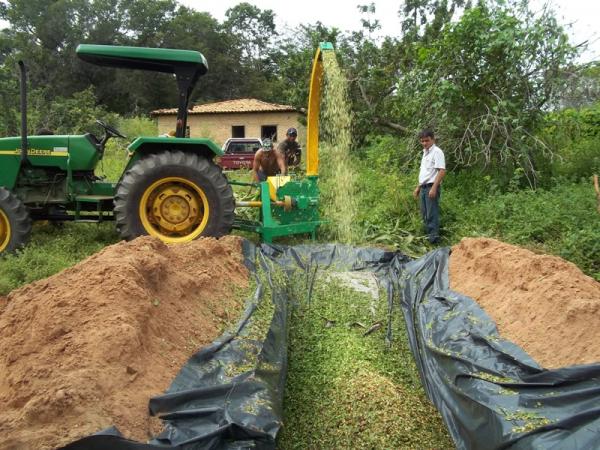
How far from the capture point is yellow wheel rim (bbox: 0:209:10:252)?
521cm

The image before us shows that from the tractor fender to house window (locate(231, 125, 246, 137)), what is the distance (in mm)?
22672

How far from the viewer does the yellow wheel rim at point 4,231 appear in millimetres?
5215

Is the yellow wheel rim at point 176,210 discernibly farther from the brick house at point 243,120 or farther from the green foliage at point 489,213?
the brick house at point 243,120

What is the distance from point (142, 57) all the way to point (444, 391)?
4.30 m

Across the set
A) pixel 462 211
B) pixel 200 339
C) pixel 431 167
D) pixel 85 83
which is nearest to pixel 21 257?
pixel 200 339

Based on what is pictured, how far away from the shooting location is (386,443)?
2830 millimetres

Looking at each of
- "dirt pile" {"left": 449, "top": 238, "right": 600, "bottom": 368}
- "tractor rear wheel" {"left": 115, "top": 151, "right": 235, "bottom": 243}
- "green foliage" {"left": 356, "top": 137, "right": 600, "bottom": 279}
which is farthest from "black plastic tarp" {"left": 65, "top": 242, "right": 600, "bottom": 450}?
"green foliage" {"left": 356, "top": 137, "right": 600, "bottom": 279}

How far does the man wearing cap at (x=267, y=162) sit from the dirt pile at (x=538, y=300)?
3.34 metres

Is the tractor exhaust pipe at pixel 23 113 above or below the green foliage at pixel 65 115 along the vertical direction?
below

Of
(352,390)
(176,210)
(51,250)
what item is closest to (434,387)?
(352,390)

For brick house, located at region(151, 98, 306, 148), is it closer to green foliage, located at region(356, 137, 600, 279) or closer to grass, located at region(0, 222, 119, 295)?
green foliage, located at region(356, 137, 600, 279)

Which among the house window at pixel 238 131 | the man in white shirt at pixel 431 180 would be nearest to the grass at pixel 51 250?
the man in white shirt at pixel 431 180

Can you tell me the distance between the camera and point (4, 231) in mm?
5281

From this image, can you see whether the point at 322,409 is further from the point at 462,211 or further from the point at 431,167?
the point at 462,211
